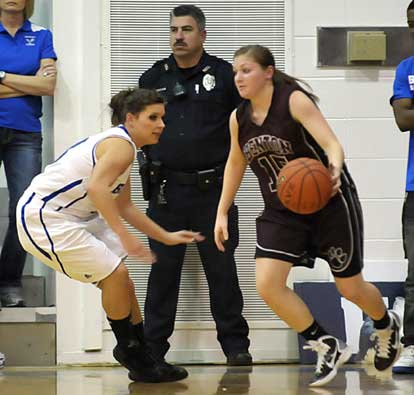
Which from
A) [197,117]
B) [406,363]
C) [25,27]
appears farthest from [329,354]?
[25,27]

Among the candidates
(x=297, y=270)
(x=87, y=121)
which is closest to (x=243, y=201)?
(x=297, y=270)

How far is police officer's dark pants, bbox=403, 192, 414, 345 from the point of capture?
17.8ft

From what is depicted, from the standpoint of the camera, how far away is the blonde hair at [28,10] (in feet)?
20.5

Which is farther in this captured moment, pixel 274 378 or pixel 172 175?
pixel 172 175

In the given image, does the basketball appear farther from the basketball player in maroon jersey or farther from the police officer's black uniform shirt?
the police officer's black uniform shirt

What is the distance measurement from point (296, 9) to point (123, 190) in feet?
7.10

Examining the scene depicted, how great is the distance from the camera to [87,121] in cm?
642

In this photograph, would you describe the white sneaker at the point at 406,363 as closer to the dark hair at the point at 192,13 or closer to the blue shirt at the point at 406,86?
the blue shirt at the point at 406,86

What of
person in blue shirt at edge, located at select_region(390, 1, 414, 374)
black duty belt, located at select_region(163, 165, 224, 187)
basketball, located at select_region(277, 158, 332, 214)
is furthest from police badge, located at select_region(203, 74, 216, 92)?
basketball, located at select_region(277, 158, 332, 214)

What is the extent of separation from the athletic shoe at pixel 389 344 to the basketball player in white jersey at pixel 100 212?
1069 mm

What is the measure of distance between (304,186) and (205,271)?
1.82 metres

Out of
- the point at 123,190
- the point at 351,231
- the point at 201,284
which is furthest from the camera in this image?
the point at 201,284

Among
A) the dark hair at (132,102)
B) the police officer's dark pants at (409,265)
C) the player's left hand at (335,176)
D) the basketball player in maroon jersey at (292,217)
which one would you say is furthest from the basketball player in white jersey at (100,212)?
the police officer's dark pants at (409,265)

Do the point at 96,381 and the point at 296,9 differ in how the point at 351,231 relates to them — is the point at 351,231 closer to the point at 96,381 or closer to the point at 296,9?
the point at 96,381
